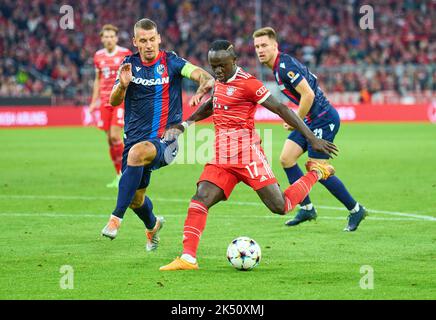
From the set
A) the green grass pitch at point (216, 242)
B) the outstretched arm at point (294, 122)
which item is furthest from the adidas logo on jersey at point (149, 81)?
the green grass pitch at point (216, 242)

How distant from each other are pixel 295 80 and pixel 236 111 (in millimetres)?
2456

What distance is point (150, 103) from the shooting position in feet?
32.3

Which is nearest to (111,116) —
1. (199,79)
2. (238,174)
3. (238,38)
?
(199,79)

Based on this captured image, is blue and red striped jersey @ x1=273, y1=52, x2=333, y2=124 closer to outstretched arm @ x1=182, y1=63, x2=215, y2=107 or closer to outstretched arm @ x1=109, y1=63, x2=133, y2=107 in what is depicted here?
outstretched arm @ x1=182, y1=63, x2=215, y2=107

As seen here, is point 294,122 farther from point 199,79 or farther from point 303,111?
point 303,111

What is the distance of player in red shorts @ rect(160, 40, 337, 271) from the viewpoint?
27.9ft

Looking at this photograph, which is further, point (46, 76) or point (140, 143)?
point (46, 76)

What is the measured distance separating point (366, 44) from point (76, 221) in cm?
3297

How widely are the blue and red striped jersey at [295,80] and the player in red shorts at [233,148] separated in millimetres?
2278

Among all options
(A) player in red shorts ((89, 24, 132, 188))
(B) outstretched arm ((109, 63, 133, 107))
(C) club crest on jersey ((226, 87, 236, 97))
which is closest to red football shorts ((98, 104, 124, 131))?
(A) player in red shorts ((89, 24, 132, 188))

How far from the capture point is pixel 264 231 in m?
11.0

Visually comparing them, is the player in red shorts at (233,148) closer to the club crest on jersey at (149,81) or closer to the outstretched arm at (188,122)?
the outstretched arm at (188,122)

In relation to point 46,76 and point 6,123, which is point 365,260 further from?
point 46,76

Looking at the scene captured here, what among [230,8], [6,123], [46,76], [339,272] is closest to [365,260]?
[339,272]
